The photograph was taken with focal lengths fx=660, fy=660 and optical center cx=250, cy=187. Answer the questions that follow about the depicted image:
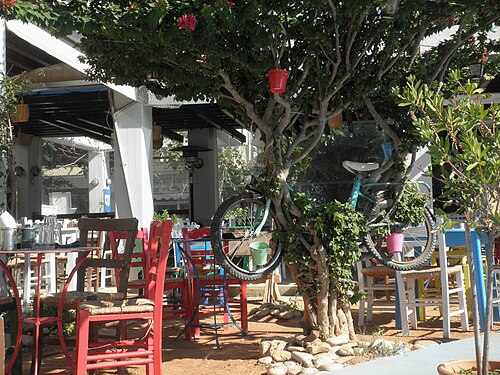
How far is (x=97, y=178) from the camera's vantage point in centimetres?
1884

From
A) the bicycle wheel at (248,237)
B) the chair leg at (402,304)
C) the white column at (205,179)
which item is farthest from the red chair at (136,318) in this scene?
the white column at (205,179)

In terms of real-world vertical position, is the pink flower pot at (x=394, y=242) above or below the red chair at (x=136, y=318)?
above

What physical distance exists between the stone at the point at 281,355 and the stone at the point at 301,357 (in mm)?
62

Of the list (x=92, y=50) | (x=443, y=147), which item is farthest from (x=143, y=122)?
(x=443, y=147)

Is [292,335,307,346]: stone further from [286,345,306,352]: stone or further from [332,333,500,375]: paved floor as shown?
[332,333,500,375]: paved floor

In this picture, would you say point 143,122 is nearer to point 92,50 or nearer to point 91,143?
point 92,50

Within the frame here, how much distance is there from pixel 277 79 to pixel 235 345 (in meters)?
2.16

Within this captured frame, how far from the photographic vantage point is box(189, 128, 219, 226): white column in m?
14.8

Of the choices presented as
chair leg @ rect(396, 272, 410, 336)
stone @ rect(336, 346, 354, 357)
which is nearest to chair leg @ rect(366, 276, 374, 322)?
chair leg @ rect(396, 272, 410, 336)

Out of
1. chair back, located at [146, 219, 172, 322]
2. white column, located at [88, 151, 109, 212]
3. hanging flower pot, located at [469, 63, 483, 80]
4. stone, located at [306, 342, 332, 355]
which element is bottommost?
stone, located at [306, 342, 332, 355]

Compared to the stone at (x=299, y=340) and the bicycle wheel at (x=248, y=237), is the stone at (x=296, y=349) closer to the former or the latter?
the stone at (x=299, y=340)

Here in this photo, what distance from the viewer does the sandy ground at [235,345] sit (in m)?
4.48

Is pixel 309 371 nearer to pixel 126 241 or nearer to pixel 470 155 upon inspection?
pixel 126 241

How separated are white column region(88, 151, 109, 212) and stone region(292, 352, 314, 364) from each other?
14.4 metres
